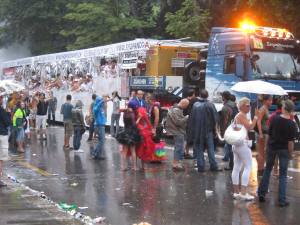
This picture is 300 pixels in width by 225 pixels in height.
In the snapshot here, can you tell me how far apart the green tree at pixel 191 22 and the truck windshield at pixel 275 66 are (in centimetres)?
890

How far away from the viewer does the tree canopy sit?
2139 centimetres

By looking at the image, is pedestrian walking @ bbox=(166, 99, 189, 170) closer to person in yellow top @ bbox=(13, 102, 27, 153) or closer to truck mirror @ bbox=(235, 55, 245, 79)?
truck mirror @ bbox=(235, 55, 245, 79)

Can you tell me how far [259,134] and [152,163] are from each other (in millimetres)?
3232

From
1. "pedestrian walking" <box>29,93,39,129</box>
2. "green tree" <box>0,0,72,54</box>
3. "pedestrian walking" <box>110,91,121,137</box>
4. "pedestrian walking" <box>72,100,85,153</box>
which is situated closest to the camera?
"pedestrian walking" <box>72,100,85,153</box>

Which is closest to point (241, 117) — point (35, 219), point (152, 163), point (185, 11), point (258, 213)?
point (258, 213)

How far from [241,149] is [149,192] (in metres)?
1.85

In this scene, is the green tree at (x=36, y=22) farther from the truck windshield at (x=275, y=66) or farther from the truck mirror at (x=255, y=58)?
the truck mirror at (x=255, y=58)

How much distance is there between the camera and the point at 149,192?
1010 cm

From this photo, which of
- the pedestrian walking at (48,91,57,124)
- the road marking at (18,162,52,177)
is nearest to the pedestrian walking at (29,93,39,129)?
the pedestrian walking at (48,91,57,124)

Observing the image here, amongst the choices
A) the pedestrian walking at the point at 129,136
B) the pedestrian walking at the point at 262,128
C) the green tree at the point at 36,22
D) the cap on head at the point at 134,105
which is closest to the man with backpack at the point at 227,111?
the pedestrian walking at the point at 262,128

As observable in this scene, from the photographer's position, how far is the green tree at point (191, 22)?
25742mm

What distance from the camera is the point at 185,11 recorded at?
2722 cm

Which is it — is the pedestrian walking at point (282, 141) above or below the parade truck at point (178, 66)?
below

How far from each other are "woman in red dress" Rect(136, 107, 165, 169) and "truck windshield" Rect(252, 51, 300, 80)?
460cm
